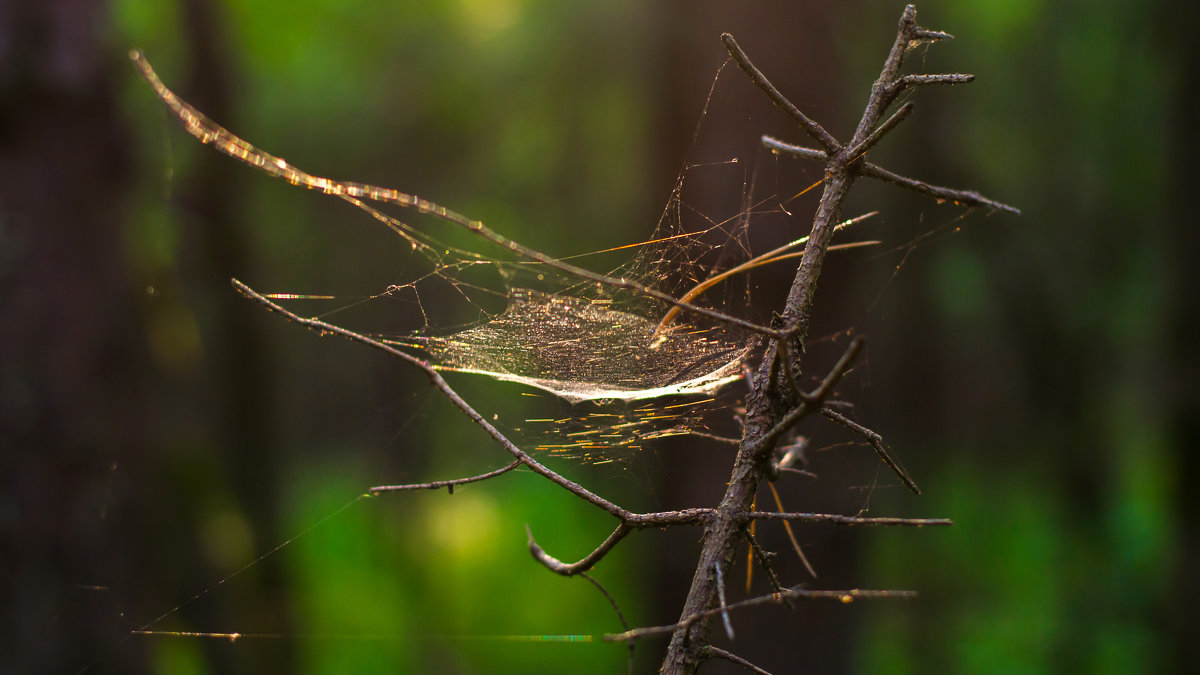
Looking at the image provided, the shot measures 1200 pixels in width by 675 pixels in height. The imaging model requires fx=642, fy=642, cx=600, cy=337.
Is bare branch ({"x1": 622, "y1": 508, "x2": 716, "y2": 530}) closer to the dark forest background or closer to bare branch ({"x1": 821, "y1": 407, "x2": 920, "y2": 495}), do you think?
bare branch ({"x1": 821, "y1": 407, "x2": 920, "y2": 495})

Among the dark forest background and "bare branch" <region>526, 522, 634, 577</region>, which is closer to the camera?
"bare branch" <region>526, 522, 634, 577</region>

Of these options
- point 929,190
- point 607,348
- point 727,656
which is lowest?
point 727,656

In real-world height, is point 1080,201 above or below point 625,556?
above

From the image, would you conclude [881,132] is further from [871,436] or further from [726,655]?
[726,655]

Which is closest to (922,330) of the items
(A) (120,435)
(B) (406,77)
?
(A) (120,435)

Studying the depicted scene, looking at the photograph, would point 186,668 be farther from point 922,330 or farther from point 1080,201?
point 1080,201

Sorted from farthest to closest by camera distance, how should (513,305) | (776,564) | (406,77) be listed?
(406,77) < (776,564) < (513,305)

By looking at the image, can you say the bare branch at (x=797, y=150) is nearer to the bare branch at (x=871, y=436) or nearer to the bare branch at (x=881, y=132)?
the bare branch at (x=881, y=132)

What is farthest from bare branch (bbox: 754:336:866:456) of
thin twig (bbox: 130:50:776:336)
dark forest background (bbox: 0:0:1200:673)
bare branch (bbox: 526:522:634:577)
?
dark forest background (bbox: 0:0:1200:673)

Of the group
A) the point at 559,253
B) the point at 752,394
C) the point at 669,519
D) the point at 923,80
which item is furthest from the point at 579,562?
the point at 559,253
